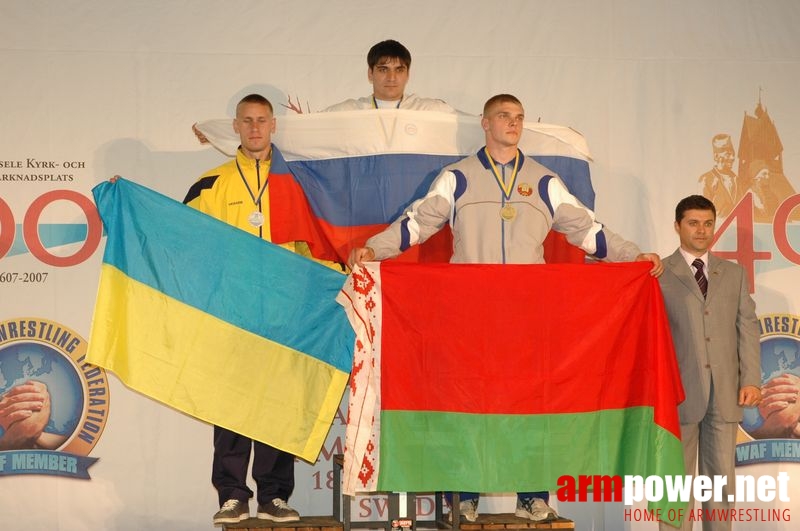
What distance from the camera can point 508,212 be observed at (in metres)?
4.26

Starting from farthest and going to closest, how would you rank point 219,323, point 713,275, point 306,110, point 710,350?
point 306,110
point 713,275
point 710,350
point 219,323

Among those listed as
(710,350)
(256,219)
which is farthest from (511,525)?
(256,219)

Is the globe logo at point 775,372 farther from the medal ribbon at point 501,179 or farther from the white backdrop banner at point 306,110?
the medal ribbon at point 501,179

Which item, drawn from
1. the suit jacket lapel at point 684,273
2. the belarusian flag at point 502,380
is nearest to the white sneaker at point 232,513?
the belarusian flag at point 502,380

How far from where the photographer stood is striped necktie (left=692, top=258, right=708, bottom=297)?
4.53 metres

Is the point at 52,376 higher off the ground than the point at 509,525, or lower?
higher

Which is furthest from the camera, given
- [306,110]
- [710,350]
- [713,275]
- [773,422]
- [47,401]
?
[773,422]

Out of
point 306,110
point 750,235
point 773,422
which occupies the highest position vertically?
point 306,110

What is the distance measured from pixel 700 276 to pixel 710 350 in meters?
0.36

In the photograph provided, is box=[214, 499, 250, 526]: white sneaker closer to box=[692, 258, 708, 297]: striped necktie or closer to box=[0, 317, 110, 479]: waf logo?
box=[0, 317, 110, 479]: waf logo

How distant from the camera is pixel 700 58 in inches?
214

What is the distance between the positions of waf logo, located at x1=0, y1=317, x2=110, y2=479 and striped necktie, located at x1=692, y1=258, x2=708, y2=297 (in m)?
3.02

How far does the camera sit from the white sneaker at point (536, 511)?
14.0ft

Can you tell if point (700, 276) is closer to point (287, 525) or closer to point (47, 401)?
point (287, 525)
